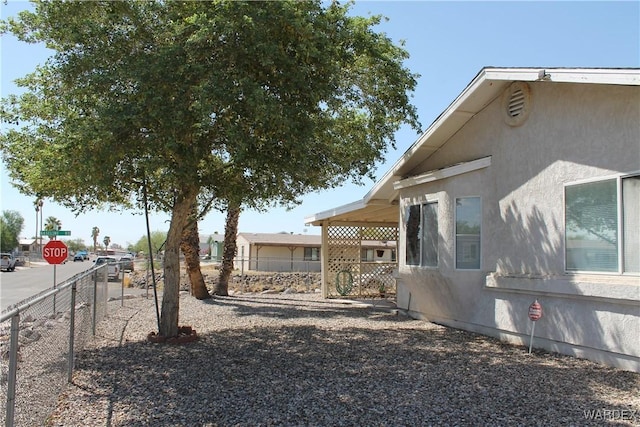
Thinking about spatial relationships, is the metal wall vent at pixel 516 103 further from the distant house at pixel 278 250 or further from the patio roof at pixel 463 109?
the distant house at pixel 278 250

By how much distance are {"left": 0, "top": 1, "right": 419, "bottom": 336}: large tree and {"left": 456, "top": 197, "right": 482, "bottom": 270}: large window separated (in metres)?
2.96

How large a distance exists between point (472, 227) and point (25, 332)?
7.69m

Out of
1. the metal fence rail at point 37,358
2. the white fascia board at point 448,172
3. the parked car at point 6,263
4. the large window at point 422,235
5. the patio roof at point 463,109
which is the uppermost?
the patio roof at point 463,109

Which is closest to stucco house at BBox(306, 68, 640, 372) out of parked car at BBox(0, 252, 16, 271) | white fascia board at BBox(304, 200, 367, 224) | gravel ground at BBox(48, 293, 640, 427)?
gravel ground at BBox(48, 293, 640, 427)

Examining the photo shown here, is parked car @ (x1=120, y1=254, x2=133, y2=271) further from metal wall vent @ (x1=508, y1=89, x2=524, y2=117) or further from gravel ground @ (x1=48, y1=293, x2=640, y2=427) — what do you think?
metal wall vent @ (x1=508, y1=89, x2=524, y2=117)

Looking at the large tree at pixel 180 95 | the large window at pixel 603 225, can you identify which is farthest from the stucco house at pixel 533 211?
the large tree at pixel 180 95

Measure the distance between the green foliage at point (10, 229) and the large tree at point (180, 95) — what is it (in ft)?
262

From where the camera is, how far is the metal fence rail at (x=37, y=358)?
449 centimetres

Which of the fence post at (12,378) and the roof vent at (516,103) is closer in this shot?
the fence post at (12,378)

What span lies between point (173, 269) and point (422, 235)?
5.24 metres

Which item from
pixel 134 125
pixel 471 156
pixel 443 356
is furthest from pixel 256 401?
pixel 471 156

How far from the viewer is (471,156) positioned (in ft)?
35.3

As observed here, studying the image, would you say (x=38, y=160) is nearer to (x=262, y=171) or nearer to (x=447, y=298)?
(x=262, y=171)

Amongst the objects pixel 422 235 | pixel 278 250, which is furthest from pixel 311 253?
pixel 422 235
